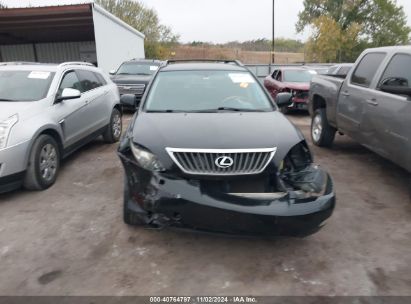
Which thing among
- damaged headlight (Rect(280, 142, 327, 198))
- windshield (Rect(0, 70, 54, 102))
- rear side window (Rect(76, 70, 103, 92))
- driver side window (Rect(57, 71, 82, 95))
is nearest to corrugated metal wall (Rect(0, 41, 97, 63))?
rear side window (Rect(76, 70, 103, 92))

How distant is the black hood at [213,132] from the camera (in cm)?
319

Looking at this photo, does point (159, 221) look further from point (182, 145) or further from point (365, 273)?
point (365, 273)

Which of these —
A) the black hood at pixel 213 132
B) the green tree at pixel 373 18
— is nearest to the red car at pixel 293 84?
the black hood at pixel 213 132

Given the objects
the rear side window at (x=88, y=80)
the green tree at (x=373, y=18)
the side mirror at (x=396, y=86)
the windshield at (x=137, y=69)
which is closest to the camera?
the side mirror at (x=396, y=86)

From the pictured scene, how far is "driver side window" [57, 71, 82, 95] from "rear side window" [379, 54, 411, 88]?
4.54m

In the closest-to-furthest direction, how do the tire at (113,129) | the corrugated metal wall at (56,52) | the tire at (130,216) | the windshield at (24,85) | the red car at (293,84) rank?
1. the tire at (130,216)
2. the windshield at (24,85)
3. the tire at (113,129)
4. the red car at (293,84)
5. the corrugated metal wall at (56,52)

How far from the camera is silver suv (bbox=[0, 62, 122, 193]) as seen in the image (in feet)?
14.5

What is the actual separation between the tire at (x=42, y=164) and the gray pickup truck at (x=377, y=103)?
4.28m

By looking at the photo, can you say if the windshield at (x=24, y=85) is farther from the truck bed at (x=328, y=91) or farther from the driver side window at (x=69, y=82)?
the truck bed at (x=328, y=91)

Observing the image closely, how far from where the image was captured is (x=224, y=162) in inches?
120

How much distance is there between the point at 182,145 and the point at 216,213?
0.66 meters

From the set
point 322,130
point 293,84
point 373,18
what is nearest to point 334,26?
point 373,18

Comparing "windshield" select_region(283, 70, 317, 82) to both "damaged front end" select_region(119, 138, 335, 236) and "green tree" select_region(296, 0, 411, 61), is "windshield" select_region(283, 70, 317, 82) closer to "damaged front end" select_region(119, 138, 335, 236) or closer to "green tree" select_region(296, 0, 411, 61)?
"damaged front end" select_region(119, 138, 335, 236)

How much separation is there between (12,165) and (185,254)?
8.00ft
